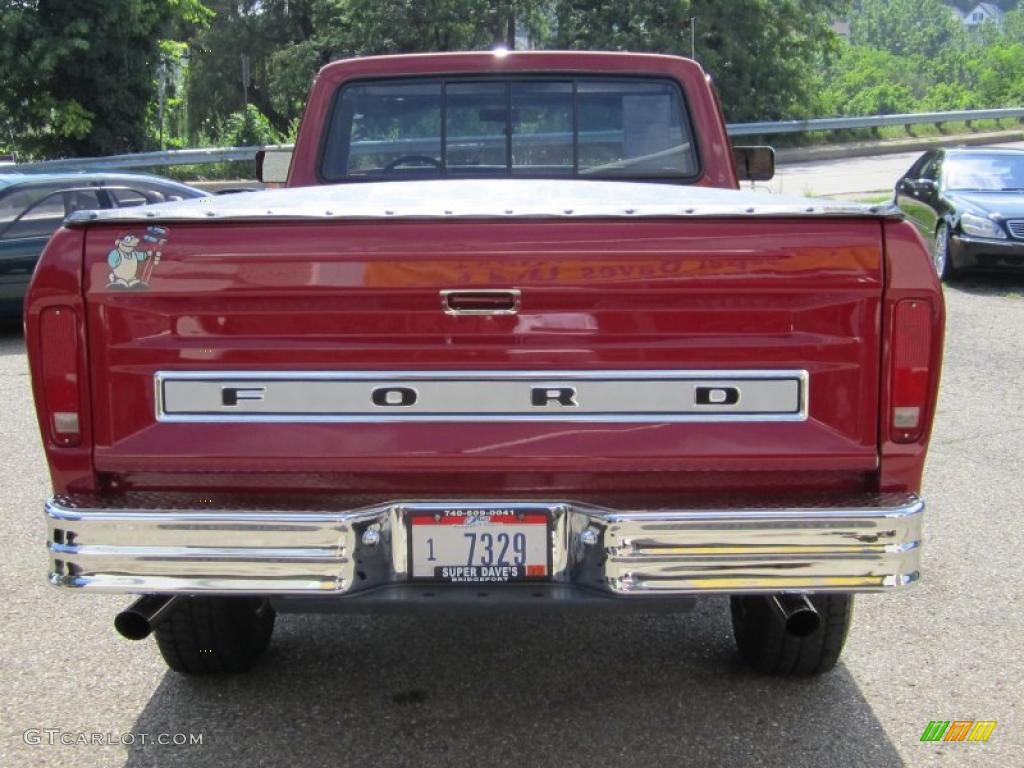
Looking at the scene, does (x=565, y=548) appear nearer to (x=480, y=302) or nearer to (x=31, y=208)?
(x=480, y=302)

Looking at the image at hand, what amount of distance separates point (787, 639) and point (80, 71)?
22.6 meters

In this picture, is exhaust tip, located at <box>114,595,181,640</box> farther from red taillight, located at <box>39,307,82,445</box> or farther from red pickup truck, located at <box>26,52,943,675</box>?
red taillight, located at <box>39,307,82,445</box>

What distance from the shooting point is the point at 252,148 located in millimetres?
24141

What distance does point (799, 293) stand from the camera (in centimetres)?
305

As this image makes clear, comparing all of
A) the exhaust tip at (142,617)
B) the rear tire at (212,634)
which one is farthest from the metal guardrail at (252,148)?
the exhaust tip at (142,617)

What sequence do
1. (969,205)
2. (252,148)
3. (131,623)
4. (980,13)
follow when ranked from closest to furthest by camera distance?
1. (131,623)
2. (969,205)
3. (252,148)
4. (980,13)

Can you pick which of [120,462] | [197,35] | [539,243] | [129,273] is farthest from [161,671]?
[197,35]

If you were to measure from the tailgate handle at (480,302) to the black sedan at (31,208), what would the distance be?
8155mm

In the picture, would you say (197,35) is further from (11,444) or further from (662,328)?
(662,328)

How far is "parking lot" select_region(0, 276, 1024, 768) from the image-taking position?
3.49 metres

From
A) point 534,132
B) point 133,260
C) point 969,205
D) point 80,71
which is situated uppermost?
point 80,71

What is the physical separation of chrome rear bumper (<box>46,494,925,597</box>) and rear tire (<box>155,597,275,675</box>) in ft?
2.29

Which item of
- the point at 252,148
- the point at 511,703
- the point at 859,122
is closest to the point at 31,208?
the point at 511,703

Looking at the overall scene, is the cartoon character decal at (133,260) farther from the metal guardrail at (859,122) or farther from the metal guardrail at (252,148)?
the metal guardrail at (859,122)
